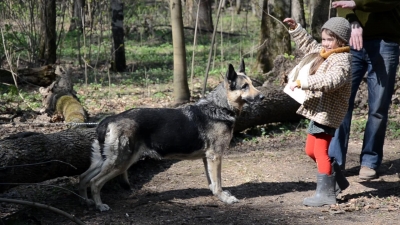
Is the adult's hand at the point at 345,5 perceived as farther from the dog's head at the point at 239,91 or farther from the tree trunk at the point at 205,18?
the tree trunk at the point at 205,18

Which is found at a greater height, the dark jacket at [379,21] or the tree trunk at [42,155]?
the dark jacket at [379,21]

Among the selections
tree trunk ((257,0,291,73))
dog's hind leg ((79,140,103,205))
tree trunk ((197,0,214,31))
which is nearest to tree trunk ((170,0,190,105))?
tree trunk ((257,0,291,73))

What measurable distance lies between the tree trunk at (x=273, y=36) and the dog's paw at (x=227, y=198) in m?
8.23

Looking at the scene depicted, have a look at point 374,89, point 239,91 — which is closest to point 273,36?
point 374,89

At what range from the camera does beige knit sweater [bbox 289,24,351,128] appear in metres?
5.61

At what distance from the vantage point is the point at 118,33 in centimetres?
1652

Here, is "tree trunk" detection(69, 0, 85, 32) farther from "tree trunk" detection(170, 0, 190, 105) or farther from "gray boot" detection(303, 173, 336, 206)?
"gray boot" detection(303, 173, 336, 206)

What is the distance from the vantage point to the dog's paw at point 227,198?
6.42 m

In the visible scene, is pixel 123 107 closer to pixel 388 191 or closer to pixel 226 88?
pixel 226 88

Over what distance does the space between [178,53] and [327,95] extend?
213 inches

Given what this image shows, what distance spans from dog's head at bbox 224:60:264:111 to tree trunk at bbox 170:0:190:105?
4.29 m

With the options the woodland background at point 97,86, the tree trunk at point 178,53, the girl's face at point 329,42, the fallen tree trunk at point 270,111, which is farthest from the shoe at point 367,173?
the tree trunk at point 178,53

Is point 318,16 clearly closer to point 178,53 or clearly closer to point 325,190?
point 178,53

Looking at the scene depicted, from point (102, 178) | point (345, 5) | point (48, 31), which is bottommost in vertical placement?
point (102, 178)
